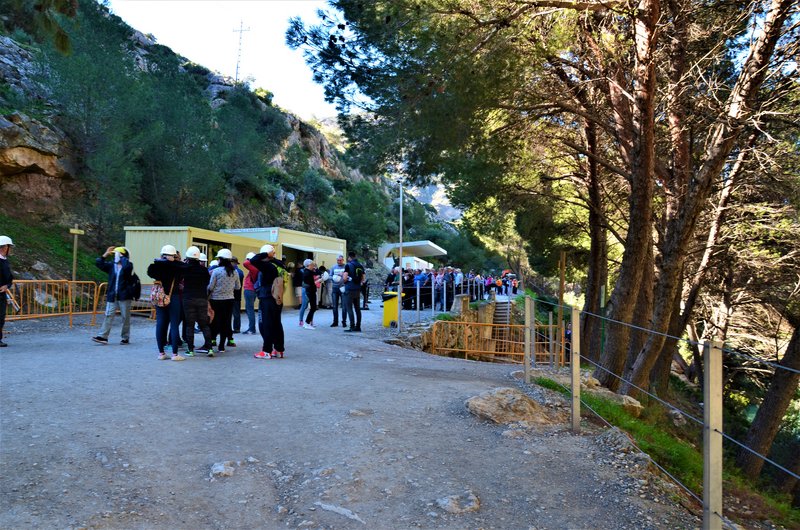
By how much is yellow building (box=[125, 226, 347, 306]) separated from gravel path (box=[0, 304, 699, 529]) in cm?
911

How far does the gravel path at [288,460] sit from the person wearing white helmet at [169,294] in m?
1.20

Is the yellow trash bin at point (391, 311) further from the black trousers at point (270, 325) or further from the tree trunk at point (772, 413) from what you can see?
the tree trunk at point (772, 413)

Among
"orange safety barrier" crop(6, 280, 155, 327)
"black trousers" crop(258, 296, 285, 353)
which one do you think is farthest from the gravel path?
"orange safety barrier" crop(6, 280, 155, 327)

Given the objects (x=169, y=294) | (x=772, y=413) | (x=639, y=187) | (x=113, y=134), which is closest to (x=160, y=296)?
(x=169, y=294)

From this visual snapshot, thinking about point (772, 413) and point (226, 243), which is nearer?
point (772, 413)

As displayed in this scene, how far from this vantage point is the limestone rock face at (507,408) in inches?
242

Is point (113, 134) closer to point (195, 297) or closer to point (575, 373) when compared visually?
point (195, 297)

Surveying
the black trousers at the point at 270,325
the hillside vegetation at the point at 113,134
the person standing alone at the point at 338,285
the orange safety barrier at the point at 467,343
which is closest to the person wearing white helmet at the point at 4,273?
the black trousers at the point at 270,325

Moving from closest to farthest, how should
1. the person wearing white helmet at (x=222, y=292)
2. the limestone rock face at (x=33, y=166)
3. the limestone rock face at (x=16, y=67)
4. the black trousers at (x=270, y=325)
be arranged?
the black trousers at (x=270, y=325), the person wearing white helmet at (x=222, y=292), the limestone rock face at (x=33, y=166), the limestone rock face at (x=16, y=67)

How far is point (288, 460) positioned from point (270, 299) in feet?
16.5

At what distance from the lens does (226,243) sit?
18531 mm

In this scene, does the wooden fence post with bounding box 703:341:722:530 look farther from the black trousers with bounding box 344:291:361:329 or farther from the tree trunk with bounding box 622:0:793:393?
the black trousers with bounding box 344:291:361:329

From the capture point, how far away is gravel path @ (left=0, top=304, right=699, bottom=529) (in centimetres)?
390

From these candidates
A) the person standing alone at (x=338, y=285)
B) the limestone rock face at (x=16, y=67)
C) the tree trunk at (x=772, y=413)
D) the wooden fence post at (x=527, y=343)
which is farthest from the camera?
the limestone rock face at (x=16, y=67)
